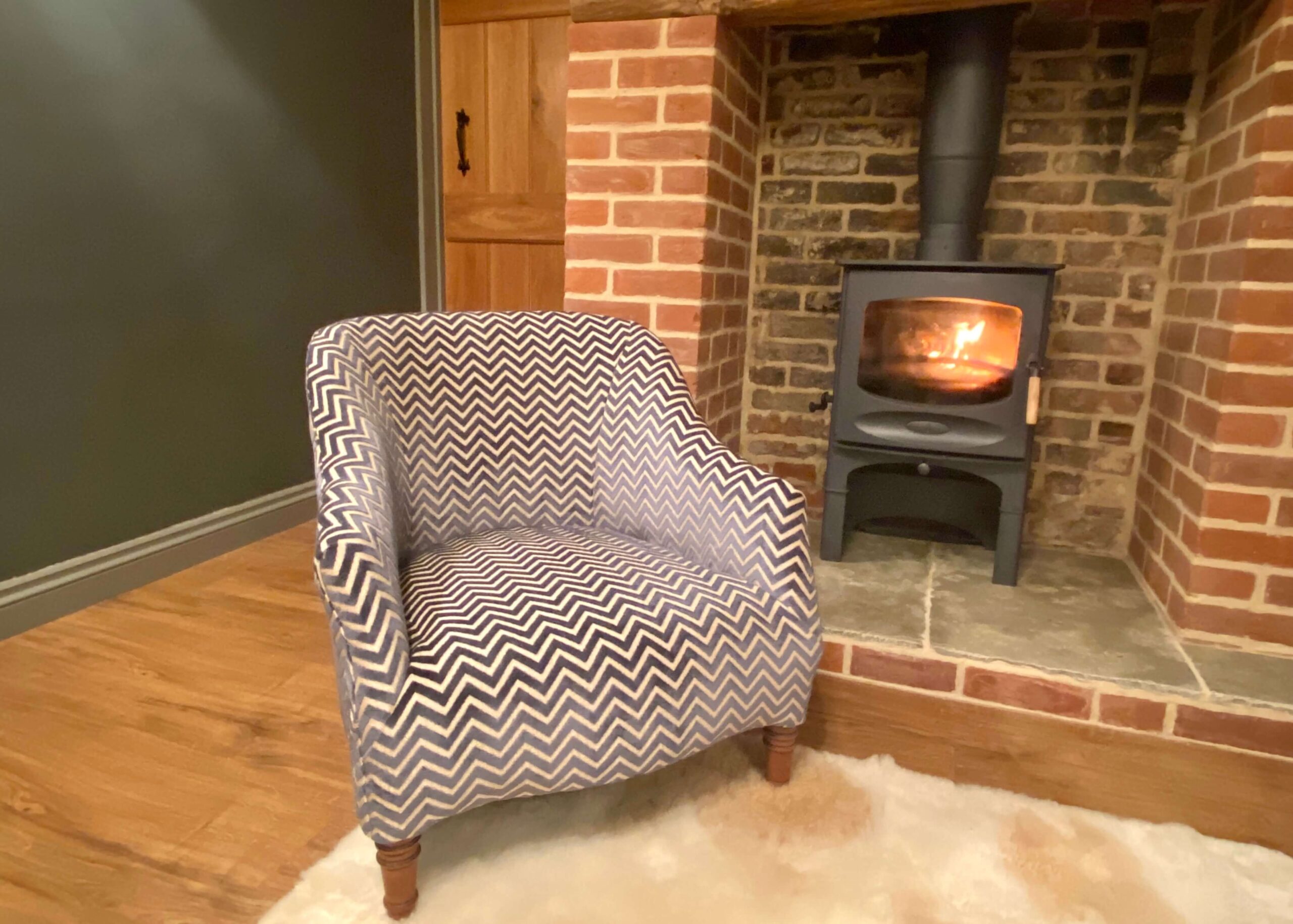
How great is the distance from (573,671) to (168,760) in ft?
2.94

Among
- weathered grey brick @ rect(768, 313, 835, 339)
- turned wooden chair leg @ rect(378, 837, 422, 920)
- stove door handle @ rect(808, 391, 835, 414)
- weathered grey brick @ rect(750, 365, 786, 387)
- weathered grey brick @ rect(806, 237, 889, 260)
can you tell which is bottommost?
turned wooden chair leg @ rect(378, 837, 422, 920)

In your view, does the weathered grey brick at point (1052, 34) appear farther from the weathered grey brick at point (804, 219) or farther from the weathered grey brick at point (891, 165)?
the weathered grey brick at point (804, 219)

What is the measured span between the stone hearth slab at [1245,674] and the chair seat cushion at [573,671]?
0.75 m

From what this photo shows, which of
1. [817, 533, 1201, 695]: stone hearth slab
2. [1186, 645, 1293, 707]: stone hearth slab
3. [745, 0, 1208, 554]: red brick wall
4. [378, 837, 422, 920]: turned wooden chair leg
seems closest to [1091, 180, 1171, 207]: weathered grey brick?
[745, 0, 1208, 554]: red brick wall

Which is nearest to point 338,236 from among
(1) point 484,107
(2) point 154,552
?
(1) point 484,107

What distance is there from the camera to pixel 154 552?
2363 mm

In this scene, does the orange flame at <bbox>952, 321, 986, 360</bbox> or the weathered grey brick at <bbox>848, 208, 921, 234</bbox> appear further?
the weathered grey brick at <bbox>848, 208, 921, 234</bbox>

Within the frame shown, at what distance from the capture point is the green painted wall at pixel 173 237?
6.54 ft

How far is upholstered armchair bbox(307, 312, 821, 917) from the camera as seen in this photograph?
3.65 ft

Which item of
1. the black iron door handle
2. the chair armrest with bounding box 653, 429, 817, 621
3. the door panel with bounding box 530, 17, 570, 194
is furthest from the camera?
the black iron door handle

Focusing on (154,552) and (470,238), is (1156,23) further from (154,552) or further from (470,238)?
(154,552)

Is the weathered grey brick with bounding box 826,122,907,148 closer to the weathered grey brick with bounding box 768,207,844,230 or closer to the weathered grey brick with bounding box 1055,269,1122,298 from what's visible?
the weathered grey brick with bounding box 768,207,844,230

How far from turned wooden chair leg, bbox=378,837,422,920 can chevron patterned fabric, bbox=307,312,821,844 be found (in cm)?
4

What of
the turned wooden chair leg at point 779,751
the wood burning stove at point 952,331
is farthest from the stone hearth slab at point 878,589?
the turned wooden chair leg at point 779,751
